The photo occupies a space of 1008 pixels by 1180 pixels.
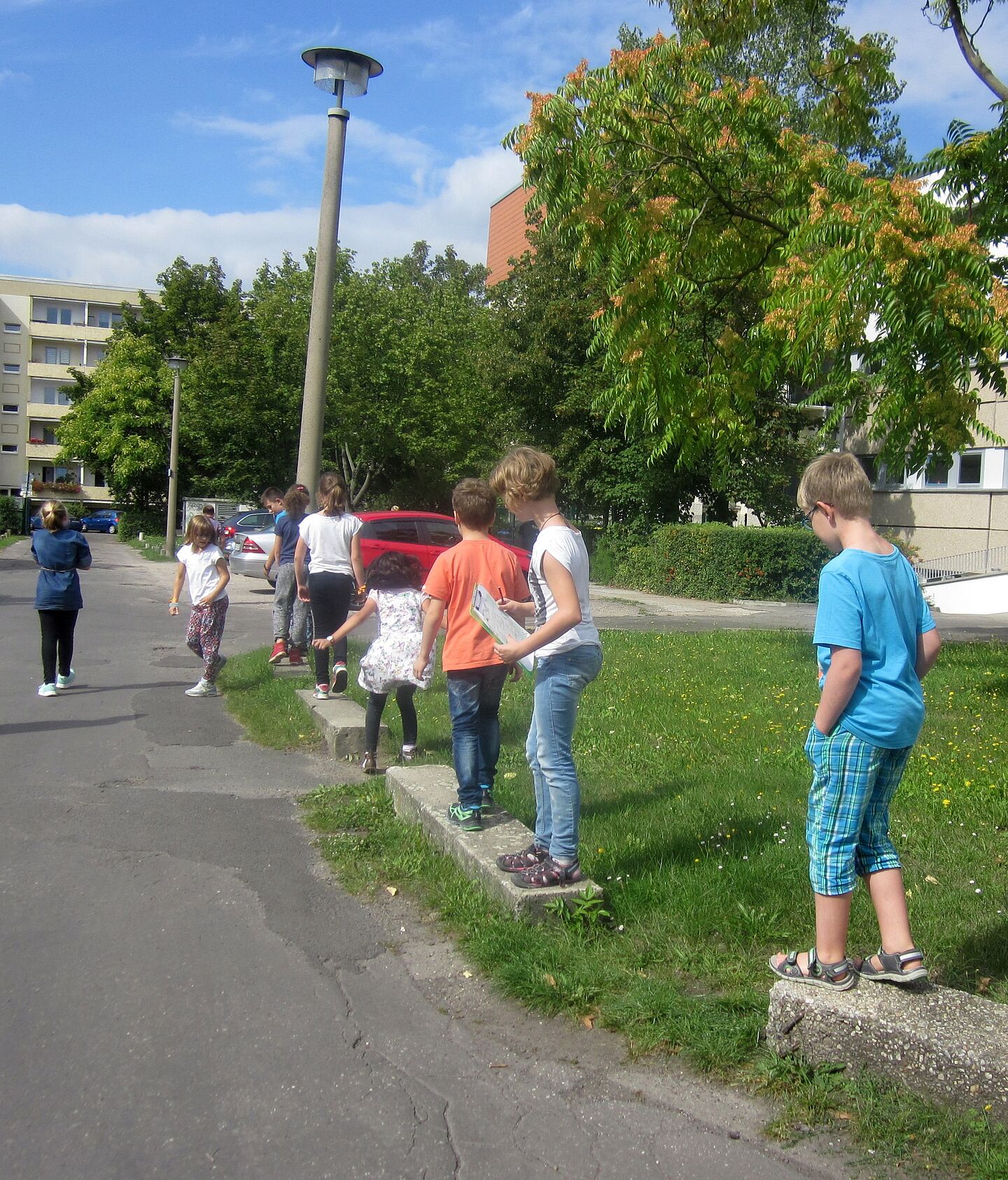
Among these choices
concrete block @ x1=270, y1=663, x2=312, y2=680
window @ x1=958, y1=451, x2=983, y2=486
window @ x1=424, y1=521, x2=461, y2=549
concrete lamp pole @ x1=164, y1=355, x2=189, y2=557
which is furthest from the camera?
concrete lamp pole @ x1=164, y1=355, x2=189, y2=557

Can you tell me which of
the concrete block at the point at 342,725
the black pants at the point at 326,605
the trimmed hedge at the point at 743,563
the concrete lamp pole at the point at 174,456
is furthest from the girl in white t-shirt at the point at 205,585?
the concrete lamp pole at the point at 174,456

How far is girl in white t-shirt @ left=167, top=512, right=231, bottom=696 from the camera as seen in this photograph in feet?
32.2

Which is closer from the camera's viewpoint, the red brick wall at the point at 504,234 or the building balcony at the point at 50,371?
the red brick wall at the point at 504,234

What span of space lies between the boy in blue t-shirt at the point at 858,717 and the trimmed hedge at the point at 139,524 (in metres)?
51.5

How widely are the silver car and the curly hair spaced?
54.5 ft

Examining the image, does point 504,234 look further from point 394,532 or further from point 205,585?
point 205,585

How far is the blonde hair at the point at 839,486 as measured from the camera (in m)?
3.45

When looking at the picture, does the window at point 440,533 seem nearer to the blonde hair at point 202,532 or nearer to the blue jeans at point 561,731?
the blonde hair at point 202,532

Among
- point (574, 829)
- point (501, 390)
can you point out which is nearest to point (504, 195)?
point (501, 390)

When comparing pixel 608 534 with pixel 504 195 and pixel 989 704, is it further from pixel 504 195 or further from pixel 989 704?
pixel 504 195

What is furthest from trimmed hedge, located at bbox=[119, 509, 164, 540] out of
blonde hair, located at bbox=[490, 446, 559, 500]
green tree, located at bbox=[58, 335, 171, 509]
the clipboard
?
blonde hair, located at bbox=[490, 446, 559, 500]

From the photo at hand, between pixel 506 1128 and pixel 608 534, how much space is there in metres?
26.5

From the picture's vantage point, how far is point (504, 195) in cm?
6662

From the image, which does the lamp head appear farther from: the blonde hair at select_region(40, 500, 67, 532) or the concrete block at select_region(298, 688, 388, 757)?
the concrete block at select_region(298, 688, 388, 757)
